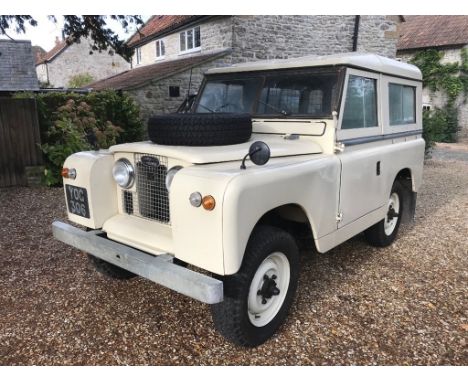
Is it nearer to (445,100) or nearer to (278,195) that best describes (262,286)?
(278,195)

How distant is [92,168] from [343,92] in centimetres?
222

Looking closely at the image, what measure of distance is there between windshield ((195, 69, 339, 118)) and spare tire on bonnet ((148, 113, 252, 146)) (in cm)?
76

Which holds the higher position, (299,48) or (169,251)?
(299,48)

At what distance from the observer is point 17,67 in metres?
19.4

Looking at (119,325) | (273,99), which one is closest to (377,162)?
(273,99)

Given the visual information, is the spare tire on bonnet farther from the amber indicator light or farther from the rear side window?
the rear side window

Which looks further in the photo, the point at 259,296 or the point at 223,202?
the point at 259,296

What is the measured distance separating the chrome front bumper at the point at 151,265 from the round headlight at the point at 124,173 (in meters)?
0.45

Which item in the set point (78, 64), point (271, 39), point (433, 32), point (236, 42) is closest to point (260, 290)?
point (236, 42)

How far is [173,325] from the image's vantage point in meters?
3.03

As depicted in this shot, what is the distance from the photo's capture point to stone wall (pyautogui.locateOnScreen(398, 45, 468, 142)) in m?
17.8

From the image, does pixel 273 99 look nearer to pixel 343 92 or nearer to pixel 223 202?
pixel 343 92

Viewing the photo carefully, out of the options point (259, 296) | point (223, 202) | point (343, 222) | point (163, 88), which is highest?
point (163, 88)

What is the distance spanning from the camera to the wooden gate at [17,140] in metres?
7.54
